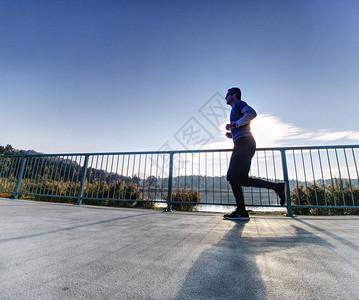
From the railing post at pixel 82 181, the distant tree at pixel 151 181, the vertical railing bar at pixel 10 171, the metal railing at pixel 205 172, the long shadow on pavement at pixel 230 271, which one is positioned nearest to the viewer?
the long shadow on pavement at pixel 230 271

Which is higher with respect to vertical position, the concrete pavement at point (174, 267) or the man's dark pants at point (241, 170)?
the man's dark pants at point (241, 170)

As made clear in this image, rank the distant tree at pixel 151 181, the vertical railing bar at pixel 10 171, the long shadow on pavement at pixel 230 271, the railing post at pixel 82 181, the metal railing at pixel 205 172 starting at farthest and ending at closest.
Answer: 1. the vertical railing bar at pixel 10 171
2. the distant tree at pixel 151 181
3. the railing post at pixel 82 181
4. the metal railing at pixel 205 172
5. the long shadow on pavement at pixel 230 271

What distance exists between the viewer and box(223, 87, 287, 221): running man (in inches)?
103

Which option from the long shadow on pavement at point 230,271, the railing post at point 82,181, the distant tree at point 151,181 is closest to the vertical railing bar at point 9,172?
the railing post at point 82,181

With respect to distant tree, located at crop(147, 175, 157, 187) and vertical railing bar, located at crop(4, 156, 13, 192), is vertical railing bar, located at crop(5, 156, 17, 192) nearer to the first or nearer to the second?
vertical railing bar, located at crop(4, 156, 13, 192)

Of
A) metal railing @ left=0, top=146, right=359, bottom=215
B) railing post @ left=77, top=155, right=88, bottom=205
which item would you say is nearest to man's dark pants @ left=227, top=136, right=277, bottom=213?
metal railing @ left=0, top=146, right=359, bottom=215

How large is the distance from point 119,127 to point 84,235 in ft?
35.9

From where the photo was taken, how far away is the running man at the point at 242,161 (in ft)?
8.59

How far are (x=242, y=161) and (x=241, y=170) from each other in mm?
137

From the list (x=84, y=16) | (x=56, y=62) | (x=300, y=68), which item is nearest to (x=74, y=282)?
(x=300, y=68)

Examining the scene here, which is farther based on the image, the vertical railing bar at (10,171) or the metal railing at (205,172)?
Result: the vertical railing bar at (10,171)

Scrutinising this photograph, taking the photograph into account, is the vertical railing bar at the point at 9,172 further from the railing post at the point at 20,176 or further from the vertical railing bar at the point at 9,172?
the railing post at the point at 20,176

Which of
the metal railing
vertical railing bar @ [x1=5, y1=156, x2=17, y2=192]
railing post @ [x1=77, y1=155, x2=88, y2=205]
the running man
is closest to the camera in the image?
the running man

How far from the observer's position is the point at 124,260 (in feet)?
3.12
